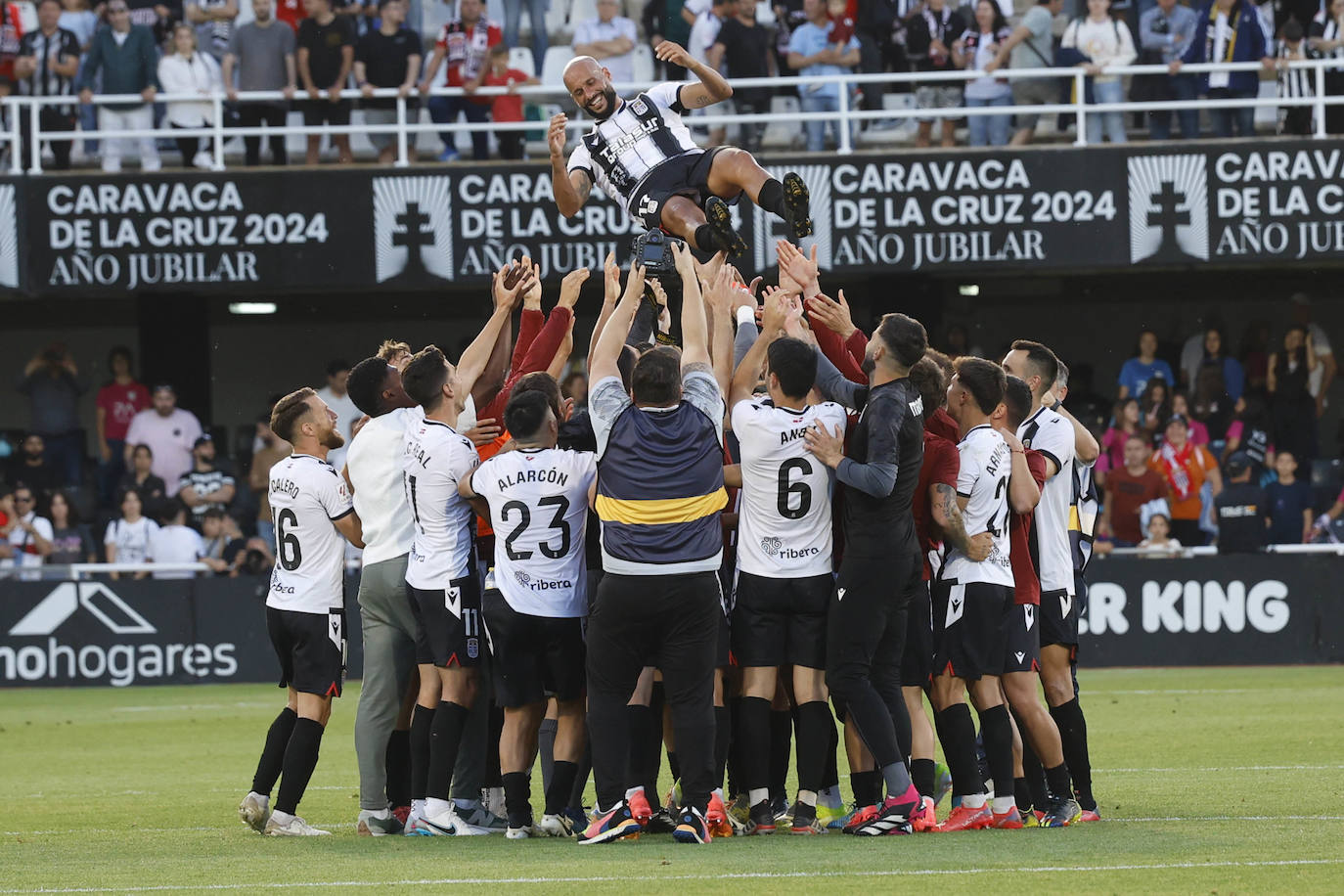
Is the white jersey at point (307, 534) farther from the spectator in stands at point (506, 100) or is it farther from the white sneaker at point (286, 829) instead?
the spectator in stands at point (506, 100)

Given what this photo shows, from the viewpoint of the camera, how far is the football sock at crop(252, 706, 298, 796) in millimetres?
8484

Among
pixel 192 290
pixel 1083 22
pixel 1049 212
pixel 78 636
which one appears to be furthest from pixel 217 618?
pixel 1083 22

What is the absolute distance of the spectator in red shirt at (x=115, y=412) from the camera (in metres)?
20.2

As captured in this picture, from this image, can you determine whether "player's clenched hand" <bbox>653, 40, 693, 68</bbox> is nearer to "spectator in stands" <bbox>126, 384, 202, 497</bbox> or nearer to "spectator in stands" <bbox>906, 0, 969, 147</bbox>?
"spectator in stands" <bbox>906, 0, 969, 147</bbox>

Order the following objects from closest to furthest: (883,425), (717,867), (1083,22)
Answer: (717,867) < (883,425) < (1083,22)

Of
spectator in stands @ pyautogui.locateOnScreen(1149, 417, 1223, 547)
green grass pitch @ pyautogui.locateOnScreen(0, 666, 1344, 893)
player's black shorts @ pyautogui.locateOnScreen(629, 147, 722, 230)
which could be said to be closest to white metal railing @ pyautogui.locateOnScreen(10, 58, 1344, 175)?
spectator in stands @ pyautogui.locateOnScreen(1149, 417, 1223, 547)

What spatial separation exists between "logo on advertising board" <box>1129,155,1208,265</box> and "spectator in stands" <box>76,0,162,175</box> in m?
10.4

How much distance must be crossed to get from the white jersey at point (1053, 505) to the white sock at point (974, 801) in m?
1.08

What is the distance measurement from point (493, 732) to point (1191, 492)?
11302mm

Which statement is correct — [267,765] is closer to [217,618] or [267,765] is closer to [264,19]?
[217,618]

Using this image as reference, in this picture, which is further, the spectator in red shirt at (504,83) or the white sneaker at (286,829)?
the spectator in red shirt at (504,83)

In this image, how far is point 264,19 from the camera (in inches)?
762

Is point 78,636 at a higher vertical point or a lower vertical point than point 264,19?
lower

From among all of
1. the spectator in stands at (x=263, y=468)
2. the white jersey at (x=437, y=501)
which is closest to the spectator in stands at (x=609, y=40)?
the spectator in stands at (x=263, y=468)
